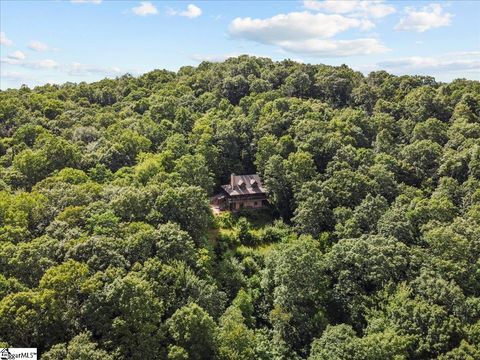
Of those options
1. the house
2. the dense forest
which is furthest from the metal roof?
the dense forest

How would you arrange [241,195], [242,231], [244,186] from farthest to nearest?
[244,186] → [241,195] → [242,231]

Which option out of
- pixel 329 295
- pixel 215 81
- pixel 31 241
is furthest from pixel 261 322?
pixel 215 81

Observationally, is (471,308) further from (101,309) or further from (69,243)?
(69,243)

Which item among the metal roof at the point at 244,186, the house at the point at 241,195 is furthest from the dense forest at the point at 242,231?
the metal roof at the point at 244,186

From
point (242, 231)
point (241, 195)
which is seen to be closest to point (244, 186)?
point (241, 195)

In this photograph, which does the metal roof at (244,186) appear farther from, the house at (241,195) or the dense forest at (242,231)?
the dense forest at (242,231)

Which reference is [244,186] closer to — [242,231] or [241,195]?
[241,195]
